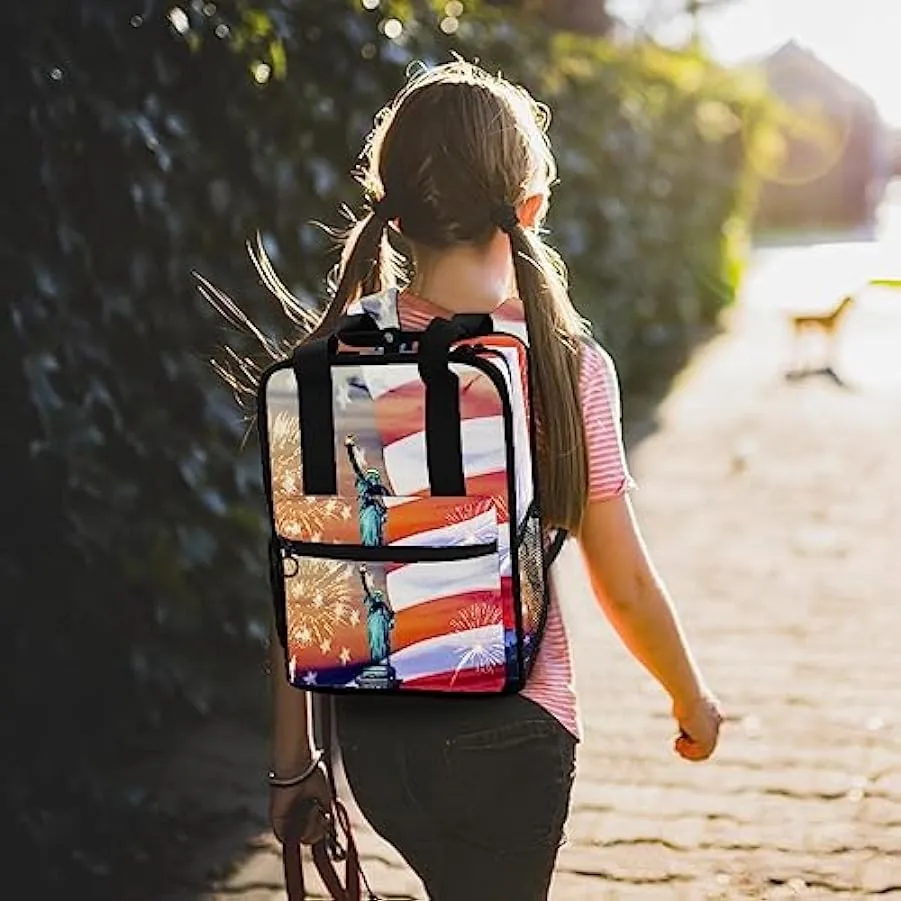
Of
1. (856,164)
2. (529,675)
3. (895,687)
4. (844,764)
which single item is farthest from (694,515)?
(856,164)

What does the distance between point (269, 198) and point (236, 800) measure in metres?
1.78

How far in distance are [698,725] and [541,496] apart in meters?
0.47

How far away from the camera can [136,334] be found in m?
4.54

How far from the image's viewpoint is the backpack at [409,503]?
225 centimetres

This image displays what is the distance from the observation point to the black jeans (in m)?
2.39

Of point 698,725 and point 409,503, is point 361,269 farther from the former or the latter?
point 698,725

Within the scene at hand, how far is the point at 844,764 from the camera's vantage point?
16.4 feet

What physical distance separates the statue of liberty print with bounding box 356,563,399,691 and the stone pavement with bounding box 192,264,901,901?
6.34 feet

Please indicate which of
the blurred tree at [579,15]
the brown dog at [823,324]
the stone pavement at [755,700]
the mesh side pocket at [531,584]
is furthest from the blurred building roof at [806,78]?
the mesh side pocket at [531,584]

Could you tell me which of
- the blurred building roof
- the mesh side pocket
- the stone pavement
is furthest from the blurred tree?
the blurred building roof

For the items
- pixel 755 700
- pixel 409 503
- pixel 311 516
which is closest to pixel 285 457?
pixel 311 516

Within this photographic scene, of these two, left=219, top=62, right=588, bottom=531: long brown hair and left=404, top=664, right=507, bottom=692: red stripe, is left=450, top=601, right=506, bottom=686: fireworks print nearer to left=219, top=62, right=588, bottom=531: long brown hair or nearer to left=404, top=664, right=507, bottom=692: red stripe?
left=404, top=664, right=507, bottom=692: red stripe

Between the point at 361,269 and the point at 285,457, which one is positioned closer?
the point at 285,457

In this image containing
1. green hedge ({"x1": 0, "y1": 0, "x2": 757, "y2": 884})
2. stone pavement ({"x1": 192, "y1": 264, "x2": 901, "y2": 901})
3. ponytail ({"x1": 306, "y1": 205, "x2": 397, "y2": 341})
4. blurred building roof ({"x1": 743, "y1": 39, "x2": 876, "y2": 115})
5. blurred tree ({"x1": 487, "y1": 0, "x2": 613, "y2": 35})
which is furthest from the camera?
blurred building roof ({"x1": 743, "y1": 39, "x2": 876, "y2": 115})
